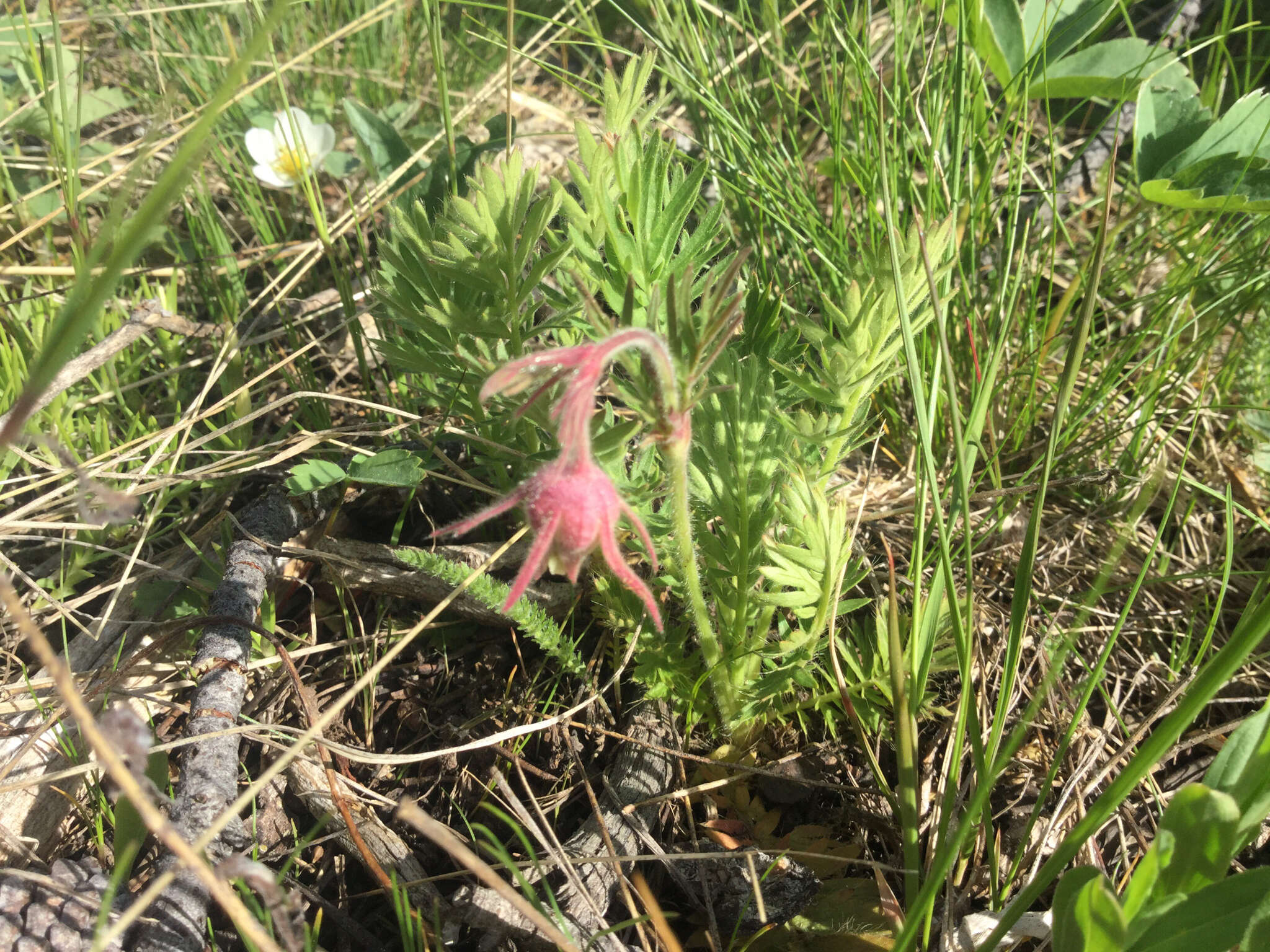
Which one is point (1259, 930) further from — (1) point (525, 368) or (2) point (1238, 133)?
(2) point (1238, 133)

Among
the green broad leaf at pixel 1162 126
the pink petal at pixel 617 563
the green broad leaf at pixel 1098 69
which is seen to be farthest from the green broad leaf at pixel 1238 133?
the pink petal at pixel 617 563

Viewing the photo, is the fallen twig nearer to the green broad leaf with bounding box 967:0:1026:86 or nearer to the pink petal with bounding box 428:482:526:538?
the pink petal with bounding box 428:482:526:538

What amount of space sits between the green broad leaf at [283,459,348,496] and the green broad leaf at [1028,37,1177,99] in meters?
2.08

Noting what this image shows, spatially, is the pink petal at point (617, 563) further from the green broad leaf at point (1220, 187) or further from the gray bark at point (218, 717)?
the green broad leaf at point (1220, 187)

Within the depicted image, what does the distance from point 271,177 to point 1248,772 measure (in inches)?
120

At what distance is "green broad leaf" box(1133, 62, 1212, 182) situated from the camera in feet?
7.48

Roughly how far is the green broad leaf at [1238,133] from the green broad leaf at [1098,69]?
10.3 inches

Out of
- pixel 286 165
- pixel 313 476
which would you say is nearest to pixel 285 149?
pixel 286 165

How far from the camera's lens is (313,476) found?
6.86 feet

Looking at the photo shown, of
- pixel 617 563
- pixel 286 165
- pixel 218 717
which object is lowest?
pixel 218 717

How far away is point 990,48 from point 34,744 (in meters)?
2.89

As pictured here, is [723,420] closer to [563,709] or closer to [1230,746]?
[563,709]

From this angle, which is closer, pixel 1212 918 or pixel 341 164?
pixel 1212 918

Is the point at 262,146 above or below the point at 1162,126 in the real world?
below
